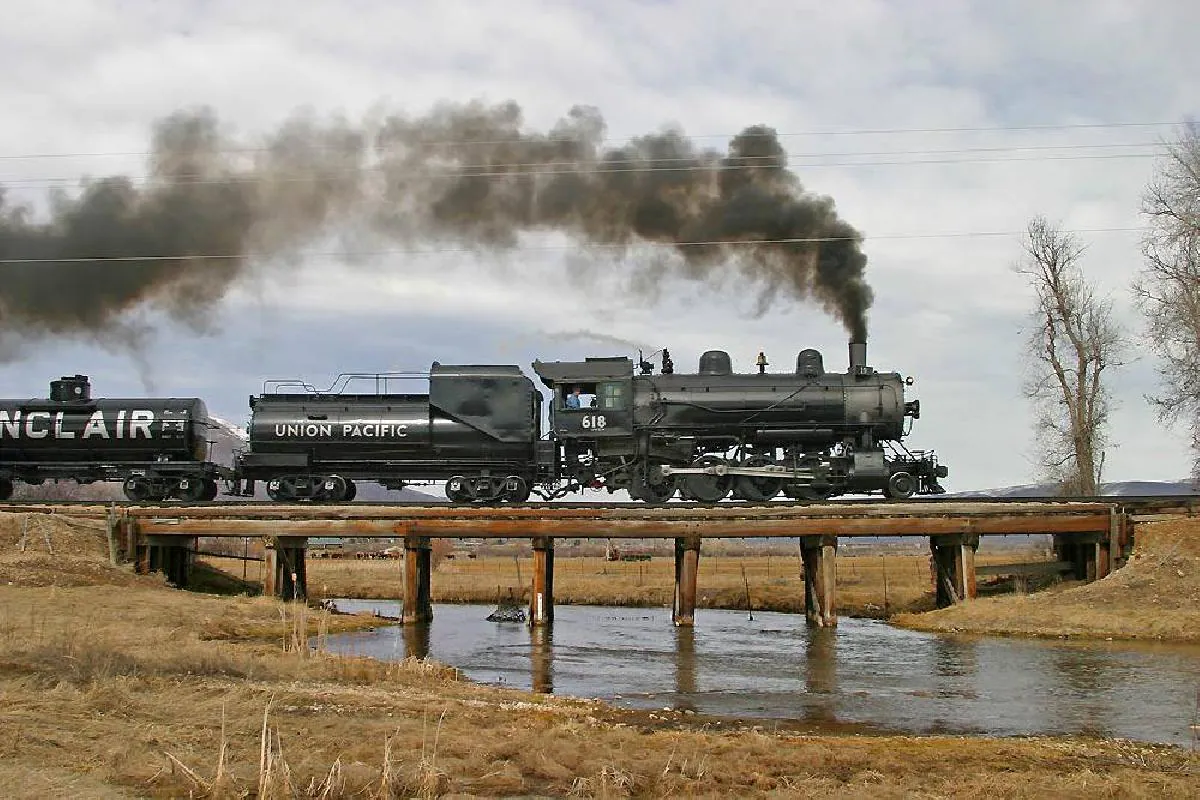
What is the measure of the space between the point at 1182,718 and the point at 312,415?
83.8ft

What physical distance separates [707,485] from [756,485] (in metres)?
1.52

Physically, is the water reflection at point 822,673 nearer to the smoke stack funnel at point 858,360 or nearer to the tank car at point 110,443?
the smoke stack funnel at point 858,360

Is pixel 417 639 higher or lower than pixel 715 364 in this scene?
lower

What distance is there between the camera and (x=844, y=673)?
23047 millimetres

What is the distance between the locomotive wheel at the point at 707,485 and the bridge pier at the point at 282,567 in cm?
1202

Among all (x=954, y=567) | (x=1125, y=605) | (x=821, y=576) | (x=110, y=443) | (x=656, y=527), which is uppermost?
(x=110, y=443)

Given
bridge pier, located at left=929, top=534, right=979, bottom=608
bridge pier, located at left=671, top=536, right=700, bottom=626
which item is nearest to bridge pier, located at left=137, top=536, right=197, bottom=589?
bridge pier, located at left=671, top=536, right=700, bottom=626

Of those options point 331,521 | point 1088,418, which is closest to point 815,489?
point 331,521

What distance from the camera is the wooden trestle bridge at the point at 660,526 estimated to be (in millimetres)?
31625

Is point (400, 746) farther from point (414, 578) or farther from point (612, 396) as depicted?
point (612, 396)

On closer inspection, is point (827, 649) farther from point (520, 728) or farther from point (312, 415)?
point (312, 415)

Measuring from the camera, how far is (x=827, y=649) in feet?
90.3

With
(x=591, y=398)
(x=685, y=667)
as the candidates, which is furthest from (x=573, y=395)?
(x=685, y=667)

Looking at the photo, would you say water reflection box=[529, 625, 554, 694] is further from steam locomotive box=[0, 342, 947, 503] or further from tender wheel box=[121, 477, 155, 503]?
tender wheel box=[121, 477, 155, 503]
